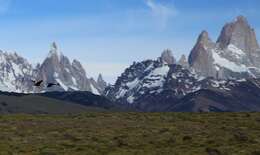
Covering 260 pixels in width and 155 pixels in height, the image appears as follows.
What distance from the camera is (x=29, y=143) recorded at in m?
109

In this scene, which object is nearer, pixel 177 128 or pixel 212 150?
pixel 212 150

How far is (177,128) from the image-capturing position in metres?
130

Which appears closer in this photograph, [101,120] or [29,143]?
[29,143]

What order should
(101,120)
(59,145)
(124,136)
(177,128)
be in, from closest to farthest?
(59,145) < (124,136) < (177,128) < (101,120)

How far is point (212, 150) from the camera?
333 feet

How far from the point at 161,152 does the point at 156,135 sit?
2027cm

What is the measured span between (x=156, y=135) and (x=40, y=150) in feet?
88.2

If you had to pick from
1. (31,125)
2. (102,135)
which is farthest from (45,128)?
(102,135)

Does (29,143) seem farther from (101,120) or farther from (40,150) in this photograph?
(101,120)

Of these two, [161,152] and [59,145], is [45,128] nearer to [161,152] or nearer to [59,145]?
[59,145]

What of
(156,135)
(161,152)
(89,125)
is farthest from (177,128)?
(161,152)

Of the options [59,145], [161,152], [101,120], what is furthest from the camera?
[101,120]

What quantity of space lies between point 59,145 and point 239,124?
45.7 m

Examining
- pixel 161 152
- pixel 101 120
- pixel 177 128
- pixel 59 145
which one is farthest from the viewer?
pixel 101 120
